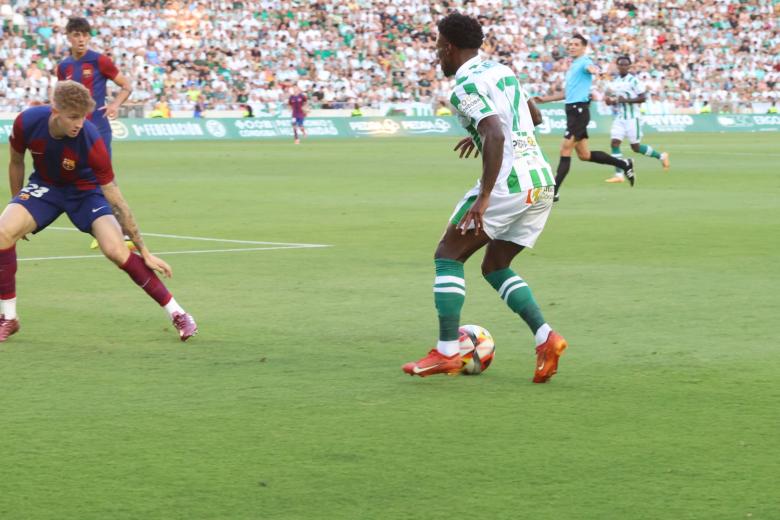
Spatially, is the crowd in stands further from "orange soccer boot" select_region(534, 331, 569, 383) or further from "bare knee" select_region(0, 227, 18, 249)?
"orange soccer boot" select_region(534, 331, 569, 383)

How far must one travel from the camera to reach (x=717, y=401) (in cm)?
708

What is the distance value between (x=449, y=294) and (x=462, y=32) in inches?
57.1

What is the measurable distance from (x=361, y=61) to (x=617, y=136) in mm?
34277

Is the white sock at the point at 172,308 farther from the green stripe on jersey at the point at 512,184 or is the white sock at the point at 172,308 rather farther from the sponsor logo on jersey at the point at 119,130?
the sponsor logo on jersey at the point at 119,130

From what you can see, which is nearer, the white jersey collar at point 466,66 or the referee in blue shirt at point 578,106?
the white jersey collar at point 466,66

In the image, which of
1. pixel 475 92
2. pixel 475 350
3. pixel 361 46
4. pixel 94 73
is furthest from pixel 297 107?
pixel 475 92

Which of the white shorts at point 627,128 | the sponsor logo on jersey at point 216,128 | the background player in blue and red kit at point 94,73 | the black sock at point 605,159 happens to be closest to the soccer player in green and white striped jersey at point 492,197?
the background player in blue and red kit at point 94,73

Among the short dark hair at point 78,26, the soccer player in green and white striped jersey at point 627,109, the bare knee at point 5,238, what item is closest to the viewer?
the bare knee at point 5,238

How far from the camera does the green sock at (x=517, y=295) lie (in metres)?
7.85

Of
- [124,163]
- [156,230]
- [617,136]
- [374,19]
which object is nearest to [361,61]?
[374,19]

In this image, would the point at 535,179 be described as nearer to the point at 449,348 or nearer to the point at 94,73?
the point at 449,348

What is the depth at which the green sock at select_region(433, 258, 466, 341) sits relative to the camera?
307 inches

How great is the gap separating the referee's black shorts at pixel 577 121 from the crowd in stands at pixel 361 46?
3103 centimetres

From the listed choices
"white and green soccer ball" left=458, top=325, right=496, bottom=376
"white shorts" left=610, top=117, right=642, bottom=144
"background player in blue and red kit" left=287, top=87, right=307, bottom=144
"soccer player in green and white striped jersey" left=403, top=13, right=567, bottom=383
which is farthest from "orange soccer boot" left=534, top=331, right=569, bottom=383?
"background player in blue and red kit" left=287, top=87, right=307, bottom=144
